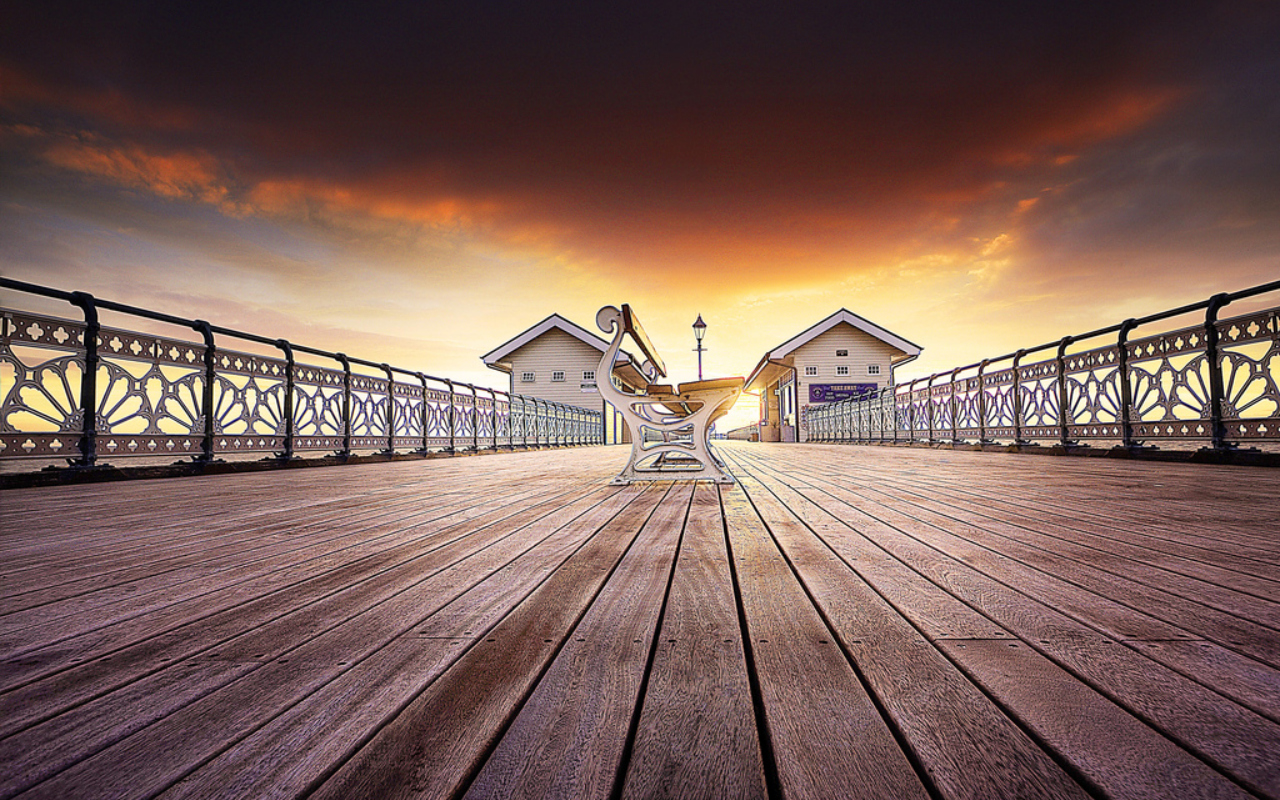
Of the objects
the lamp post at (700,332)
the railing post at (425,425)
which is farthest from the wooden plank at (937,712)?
the lamp post at (700,332)

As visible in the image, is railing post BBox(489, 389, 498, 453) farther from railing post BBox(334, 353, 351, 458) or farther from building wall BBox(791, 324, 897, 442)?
building wall BBox(791, 324, 897, 442)

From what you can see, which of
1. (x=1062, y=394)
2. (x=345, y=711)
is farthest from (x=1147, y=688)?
(x=1062, y=394)

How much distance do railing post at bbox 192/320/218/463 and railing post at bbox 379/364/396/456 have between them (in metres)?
2.66

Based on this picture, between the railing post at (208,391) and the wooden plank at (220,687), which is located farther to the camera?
the railing post at (208,391)

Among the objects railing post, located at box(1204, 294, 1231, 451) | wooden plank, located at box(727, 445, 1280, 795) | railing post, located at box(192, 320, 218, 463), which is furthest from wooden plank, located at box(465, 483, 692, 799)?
railing post, located at box(1204, 294, 1231, 451)

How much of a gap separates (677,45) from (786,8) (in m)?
2.37

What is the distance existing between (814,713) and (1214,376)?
652 centimetres

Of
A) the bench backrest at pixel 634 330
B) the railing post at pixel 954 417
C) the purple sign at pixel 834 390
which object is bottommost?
the railing post at pixel 954 417

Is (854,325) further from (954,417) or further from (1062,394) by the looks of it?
(1062,394)

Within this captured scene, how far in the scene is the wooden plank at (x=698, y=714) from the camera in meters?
0.53

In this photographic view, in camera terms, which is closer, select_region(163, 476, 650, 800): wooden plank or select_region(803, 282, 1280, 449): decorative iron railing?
select_region(163, 476, 650, 800): wooden plank

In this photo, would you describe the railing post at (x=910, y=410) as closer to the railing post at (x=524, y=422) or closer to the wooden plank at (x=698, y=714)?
the railing post at (x=524, y=422)

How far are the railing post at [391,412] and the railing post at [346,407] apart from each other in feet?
2.63

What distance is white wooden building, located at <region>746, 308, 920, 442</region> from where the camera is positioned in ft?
67.6
